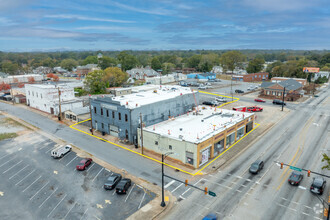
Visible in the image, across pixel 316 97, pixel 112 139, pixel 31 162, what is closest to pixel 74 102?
pixel 112 139

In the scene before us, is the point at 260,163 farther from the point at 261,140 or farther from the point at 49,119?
the point at 49,119

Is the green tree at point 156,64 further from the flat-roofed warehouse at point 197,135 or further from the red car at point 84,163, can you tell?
the red car at point 84,163

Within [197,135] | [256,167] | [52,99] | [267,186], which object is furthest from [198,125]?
[52,99]

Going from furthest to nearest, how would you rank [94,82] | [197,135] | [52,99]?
1. [94,82]
2. [52,99]
3. [197,135]

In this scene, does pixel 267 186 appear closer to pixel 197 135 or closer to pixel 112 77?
pixel 197 135

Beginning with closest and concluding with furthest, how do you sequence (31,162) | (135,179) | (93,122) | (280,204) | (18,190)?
(280,204)
(18,190)
(135,179)
(31,162)
(93,122)

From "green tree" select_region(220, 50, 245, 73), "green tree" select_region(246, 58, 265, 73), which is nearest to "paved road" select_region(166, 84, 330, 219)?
"green tree" select_region(246, 58, 265, 73)
